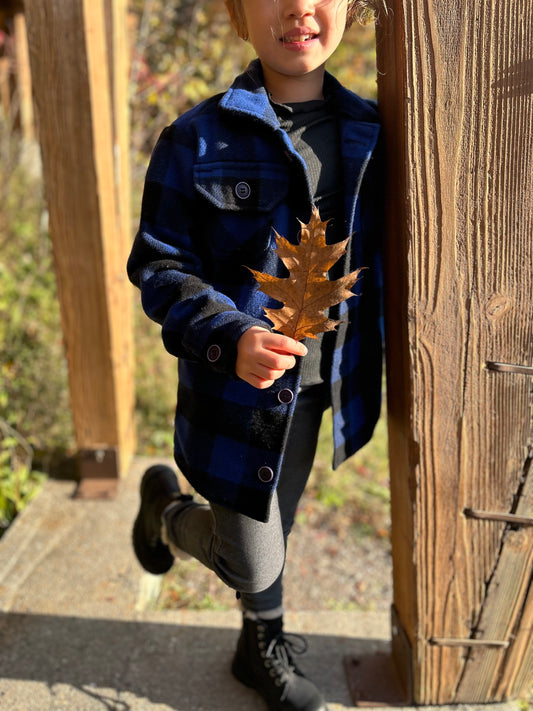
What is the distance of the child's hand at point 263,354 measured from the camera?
131 cm

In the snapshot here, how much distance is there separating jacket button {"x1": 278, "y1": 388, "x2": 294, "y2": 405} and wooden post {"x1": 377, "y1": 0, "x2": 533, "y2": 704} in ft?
0.99

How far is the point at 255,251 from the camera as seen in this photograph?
5.08 ft

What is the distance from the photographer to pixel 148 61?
601 centimetres

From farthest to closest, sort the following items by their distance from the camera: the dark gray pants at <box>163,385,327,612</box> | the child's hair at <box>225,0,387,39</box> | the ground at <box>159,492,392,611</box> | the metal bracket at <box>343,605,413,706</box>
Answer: the ground at <box>159,492,392,611</box> < the metal bracket at <box>343,605,413,706</box> < the dark gray pants at <box>163,385,327,612</box> < the child's hair at <box>225,0,387,39</box>

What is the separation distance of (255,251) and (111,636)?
4.65 ft

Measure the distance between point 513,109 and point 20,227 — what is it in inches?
168

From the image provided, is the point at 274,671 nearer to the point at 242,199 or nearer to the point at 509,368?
the point at 509,368

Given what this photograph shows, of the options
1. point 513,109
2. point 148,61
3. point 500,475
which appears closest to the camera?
point 513,109

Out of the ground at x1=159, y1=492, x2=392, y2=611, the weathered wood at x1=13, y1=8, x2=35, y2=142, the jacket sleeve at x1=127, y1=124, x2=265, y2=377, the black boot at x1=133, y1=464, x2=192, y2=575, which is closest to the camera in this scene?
the jacket sleeve at x1=127, y1=124, x2=265, y2=377

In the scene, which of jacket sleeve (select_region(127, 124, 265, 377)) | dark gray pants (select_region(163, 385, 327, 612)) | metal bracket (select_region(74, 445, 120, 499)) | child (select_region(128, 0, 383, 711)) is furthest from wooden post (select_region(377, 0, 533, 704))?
metal bracket (select_region(74, 445, 120, 499))

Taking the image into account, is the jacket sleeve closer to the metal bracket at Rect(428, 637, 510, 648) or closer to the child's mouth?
the child's mouth

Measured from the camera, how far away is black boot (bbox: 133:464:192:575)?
218cm

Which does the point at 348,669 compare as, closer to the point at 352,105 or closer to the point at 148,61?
the point at 352,105

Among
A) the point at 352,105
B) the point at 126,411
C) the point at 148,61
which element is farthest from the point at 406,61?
the point at 148,61
